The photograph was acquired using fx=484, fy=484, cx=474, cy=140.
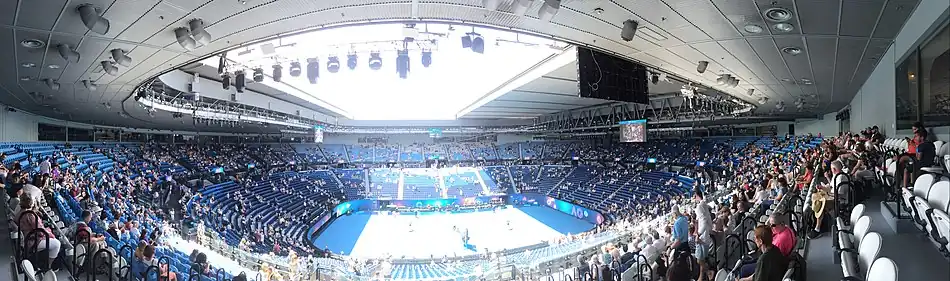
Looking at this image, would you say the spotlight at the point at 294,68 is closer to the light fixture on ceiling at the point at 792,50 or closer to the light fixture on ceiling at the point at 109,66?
the light fixture on ceiling at the point at 109,66

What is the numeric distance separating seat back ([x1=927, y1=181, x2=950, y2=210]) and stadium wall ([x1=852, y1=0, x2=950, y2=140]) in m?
2.00

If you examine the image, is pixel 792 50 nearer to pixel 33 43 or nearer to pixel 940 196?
pixel 940 196

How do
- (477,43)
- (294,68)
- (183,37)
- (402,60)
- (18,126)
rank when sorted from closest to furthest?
(183,37) → (477,43) → (402,60) → (294,68) → (18,126)

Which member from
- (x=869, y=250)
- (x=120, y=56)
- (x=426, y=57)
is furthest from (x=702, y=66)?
(x=120, y=56)

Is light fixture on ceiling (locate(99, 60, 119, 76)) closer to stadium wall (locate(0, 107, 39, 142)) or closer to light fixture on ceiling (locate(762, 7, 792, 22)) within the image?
light fixture on ceiling (locate(762, 7, 792, 22))

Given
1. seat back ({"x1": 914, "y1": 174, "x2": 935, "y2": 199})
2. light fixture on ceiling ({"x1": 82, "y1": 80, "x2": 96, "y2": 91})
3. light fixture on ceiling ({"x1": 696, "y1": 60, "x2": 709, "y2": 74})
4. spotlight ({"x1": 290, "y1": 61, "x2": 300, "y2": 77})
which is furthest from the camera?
spotlight ({"x1": 290, "y1": 61, "x2": 300, "y2": 77})

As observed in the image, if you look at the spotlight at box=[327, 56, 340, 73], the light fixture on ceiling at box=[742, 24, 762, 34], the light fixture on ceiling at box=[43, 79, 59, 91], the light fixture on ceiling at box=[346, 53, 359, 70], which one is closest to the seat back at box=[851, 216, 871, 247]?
the light fixture on ceiling at box=[742, 24, 762, 34]

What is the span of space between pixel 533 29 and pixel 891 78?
580 centimetres

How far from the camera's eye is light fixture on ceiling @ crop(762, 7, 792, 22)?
5.38 m

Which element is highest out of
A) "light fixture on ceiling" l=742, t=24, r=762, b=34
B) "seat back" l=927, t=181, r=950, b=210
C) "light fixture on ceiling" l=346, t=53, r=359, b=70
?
"light fixture on ceiling" l=346, t=53, r=359, b=70

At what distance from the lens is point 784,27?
609 cm

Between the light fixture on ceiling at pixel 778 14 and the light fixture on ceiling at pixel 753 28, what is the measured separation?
0.39 m

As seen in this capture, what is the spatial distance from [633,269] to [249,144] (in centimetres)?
3955

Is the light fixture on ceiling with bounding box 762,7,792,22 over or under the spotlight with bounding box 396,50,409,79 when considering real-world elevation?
under
